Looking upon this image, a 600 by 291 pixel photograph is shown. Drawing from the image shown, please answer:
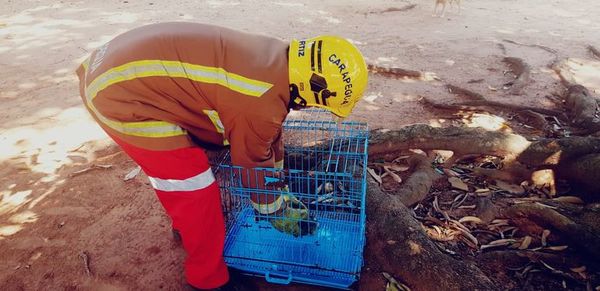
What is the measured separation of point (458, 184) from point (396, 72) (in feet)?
11.1

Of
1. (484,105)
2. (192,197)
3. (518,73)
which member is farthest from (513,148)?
(518,73)

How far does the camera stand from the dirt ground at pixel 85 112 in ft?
9.30

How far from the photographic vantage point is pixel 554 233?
9.02 feet

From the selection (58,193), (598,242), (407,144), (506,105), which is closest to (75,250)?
(58,193)

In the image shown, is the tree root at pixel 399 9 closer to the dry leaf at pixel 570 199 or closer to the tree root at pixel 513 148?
the tree root at pixel 513 148

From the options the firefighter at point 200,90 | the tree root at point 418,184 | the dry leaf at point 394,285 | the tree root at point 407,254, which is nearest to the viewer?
the firefighter at point 200,90

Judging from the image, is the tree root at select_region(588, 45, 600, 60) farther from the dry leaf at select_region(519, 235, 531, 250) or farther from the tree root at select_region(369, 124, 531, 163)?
the dry leaf at select_region(519, 235, 531, 250)

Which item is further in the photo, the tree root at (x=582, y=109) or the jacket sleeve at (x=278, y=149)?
the tree root at (x=582, y=109)

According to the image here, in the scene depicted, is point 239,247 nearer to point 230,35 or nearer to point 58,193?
point 230,35

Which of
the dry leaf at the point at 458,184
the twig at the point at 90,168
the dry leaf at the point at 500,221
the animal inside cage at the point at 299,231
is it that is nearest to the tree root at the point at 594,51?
the dry leaf at the point at 458,184

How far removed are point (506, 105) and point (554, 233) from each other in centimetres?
272

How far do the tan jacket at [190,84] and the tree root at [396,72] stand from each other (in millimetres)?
4642

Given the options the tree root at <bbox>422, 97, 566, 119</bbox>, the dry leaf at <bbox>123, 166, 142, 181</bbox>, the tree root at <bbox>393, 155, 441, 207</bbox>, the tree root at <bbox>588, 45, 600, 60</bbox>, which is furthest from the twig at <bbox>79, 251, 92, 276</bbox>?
the tree root at <bbox>588, 45, 600, 60</bbox>

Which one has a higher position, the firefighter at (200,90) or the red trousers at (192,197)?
the firefighter at (200,90)
